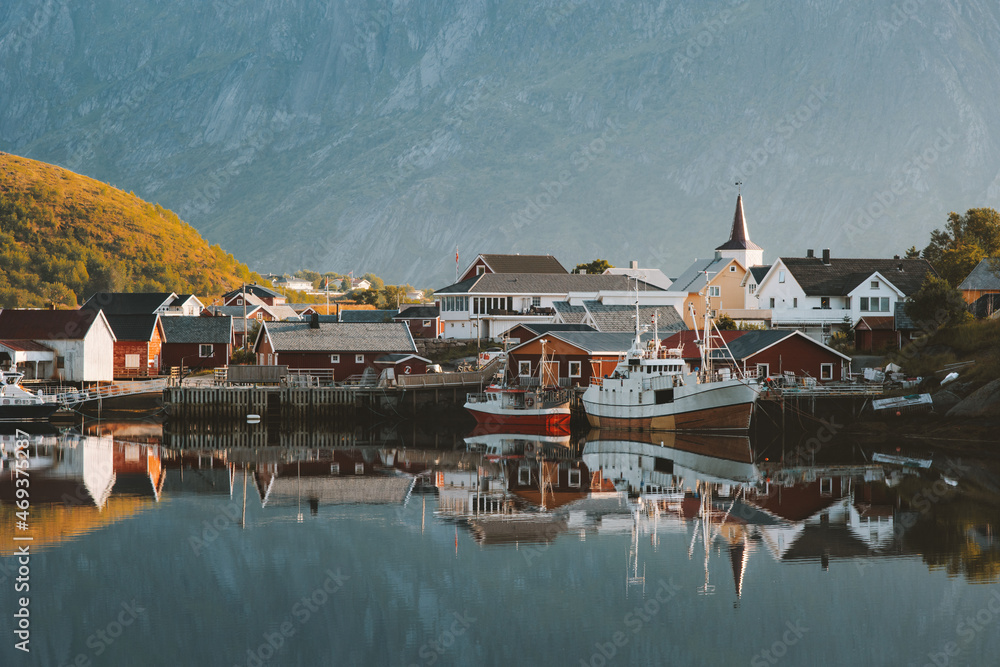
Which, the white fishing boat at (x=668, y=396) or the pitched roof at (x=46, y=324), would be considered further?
the pitched roof at (x=46, y=324)

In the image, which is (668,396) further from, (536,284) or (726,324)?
(536,284)

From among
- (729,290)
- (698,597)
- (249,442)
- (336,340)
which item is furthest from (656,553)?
(729,290)

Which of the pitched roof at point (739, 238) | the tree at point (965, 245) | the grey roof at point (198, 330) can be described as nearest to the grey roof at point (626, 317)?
the tree at point (965, 245)

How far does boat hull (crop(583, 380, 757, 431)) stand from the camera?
53.2 metres

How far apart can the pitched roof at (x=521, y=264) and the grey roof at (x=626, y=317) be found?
18.0 metres

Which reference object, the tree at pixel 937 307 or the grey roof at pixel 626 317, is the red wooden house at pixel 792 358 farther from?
the grey roof at pixel 626 317

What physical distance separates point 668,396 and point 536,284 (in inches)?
1287

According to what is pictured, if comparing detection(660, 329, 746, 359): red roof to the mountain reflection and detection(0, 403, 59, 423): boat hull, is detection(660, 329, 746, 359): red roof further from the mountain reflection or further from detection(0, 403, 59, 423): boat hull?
detection(0, 403, 59, 423): boat hull

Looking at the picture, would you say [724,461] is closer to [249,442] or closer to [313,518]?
[313,518]

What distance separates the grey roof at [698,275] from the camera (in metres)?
88.9

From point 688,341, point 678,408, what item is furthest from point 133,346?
point 678,408

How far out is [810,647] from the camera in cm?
2333

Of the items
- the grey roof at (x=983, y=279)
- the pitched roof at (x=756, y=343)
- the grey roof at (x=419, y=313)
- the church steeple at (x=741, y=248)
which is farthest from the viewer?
the church steeple at (x=741, y=248)

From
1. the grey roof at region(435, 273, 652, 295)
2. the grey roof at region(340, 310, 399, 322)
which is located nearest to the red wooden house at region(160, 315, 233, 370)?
the grey roof at region(340, 310, 399, 322)
